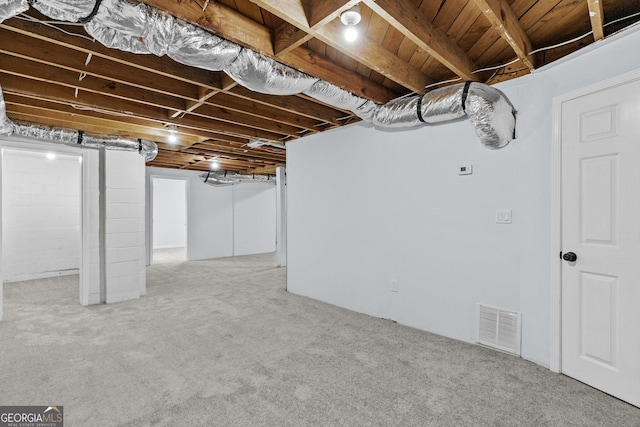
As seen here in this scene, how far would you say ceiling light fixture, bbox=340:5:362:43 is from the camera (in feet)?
5.35

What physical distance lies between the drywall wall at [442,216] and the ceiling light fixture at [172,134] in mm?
1765

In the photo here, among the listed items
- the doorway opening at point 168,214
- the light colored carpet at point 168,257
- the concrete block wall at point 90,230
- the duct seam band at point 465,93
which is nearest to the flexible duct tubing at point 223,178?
the light colored carpet at point 168,257

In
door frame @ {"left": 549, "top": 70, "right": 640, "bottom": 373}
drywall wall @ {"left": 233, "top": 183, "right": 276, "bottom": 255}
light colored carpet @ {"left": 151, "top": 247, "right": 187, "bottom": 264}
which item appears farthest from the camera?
drywall wall @ {"left": 233, "top": 183, "right": 276, "bottom": 255}

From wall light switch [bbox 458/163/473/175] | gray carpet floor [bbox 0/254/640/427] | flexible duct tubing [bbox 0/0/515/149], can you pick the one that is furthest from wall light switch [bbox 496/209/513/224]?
gray carpet floor [bbox 0/254/640/427]

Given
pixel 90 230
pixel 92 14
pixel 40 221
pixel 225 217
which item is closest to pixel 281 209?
pixel 225 217

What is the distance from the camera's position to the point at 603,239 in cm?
195

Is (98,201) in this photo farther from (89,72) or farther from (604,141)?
(604,141)

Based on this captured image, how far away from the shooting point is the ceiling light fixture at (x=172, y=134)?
12.8ft

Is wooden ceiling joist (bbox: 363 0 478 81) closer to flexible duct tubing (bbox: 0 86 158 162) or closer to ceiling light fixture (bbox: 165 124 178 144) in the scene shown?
ceiling light fixture (bbox: 165 124 178 144)

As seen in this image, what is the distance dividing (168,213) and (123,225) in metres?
6.29

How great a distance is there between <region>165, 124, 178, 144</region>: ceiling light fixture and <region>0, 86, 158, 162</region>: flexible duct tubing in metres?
0.24

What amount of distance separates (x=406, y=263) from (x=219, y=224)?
5980 millimetres

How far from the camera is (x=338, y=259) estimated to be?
12.5ft

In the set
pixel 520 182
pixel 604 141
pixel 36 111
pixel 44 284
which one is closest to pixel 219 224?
pixel 44 284
